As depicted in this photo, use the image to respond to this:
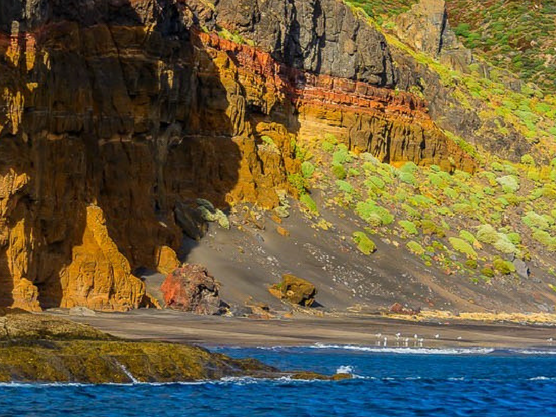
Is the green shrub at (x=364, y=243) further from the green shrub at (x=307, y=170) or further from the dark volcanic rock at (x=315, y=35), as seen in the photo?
the dark volcanic rock at (x=315, y=35)

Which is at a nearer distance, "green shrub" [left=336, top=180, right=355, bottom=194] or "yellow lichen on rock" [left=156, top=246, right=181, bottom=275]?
"yellow lichen on rock" [left=156, top=246, right=181, bottom=275]

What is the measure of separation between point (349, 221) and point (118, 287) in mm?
28783

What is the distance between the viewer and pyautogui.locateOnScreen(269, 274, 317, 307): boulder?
60.8m

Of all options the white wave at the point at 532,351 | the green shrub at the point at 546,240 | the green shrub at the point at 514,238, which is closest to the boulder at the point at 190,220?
the white wave at the point at 532,351

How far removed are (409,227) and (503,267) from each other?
7.43m

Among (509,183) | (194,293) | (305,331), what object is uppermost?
(509,183)

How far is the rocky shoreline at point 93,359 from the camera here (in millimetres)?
27062

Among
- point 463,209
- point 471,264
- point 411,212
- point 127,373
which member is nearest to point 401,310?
point 471,264

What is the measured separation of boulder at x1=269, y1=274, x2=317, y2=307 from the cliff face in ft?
20.1

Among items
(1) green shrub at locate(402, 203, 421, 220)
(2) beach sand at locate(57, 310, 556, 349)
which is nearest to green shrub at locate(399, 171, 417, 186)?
(1) green shrub at locate(402, 203, 421, 220)

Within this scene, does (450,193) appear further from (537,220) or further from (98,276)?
(98,276)

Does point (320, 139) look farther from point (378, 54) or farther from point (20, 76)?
point (20, 76)

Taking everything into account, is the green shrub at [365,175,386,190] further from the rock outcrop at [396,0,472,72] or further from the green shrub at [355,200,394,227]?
the rock outcrop at [396,0,472,72]

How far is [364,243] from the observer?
2923 inches
